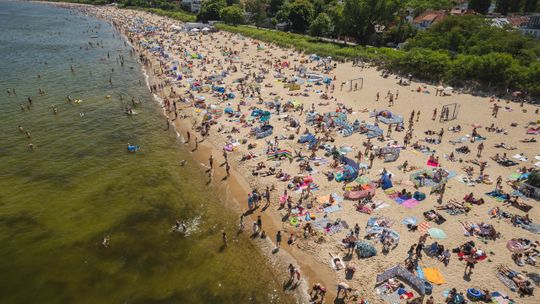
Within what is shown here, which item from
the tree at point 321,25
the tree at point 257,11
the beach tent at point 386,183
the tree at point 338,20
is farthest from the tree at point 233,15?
the beach tent at point 386,183

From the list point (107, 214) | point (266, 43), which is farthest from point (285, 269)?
point (266, 43)

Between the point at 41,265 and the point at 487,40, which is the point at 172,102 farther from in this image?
the point at 487,40

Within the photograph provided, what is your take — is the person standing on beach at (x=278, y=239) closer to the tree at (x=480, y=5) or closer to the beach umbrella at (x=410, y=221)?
the beach umbrella at (x=410, y=221)

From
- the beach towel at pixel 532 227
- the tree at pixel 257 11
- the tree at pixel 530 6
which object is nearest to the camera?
the beach towel at pixel 532 227

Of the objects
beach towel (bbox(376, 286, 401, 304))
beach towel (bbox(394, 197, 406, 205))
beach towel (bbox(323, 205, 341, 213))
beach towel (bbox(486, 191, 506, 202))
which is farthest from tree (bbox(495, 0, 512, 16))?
beach towel (bbox(376, 286, 401, 304))

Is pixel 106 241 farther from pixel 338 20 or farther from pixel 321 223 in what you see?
pixel 338 20

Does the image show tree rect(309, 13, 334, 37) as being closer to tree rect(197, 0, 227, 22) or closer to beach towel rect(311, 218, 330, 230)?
tree rect(197, 0, 227, 22)

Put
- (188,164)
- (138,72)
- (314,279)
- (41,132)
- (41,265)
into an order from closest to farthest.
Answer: (314,279)
(41,265)
(188,164)
(41,132)
(138,72)
